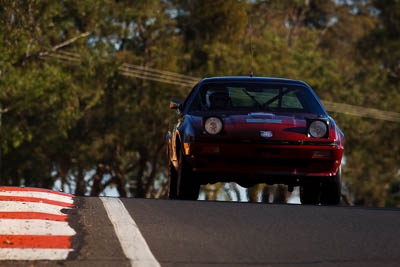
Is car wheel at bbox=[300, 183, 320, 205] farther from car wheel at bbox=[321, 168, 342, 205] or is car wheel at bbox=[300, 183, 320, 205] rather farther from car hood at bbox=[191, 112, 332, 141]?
car hood at bbox=[191, 112, 332, 141]

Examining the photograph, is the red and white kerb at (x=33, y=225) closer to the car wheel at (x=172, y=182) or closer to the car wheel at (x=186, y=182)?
the car wheel at (x=186, y=182)

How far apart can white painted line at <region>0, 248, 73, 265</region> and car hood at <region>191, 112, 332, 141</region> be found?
4.11 m

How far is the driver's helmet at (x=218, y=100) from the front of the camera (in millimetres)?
10766

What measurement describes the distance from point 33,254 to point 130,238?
2.89 feet

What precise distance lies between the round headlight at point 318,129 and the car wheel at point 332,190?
56 cm

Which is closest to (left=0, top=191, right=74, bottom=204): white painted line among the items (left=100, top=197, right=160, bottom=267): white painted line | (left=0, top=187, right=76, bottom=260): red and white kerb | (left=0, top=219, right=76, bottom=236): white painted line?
(left=0, top=187, right=76, bottom=260): red and white kerb

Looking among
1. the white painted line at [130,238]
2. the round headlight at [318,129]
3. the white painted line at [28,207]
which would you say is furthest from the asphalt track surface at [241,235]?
the round headlight at [318,129]

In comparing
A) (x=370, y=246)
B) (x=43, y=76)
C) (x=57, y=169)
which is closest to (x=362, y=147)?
(x=57, y=169)

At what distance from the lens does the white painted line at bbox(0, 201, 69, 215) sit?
789cm

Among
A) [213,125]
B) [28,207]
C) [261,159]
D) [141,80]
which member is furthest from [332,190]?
[141,80]

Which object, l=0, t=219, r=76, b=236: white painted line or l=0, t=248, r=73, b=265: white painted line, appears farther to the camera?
l=0, t=219, r=76, b=236: white painted line

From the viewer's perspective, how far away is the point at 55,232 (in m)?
6.79

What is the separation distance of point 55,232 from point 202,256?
1.30m

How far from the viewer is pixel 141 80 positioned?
41562 millimetres
